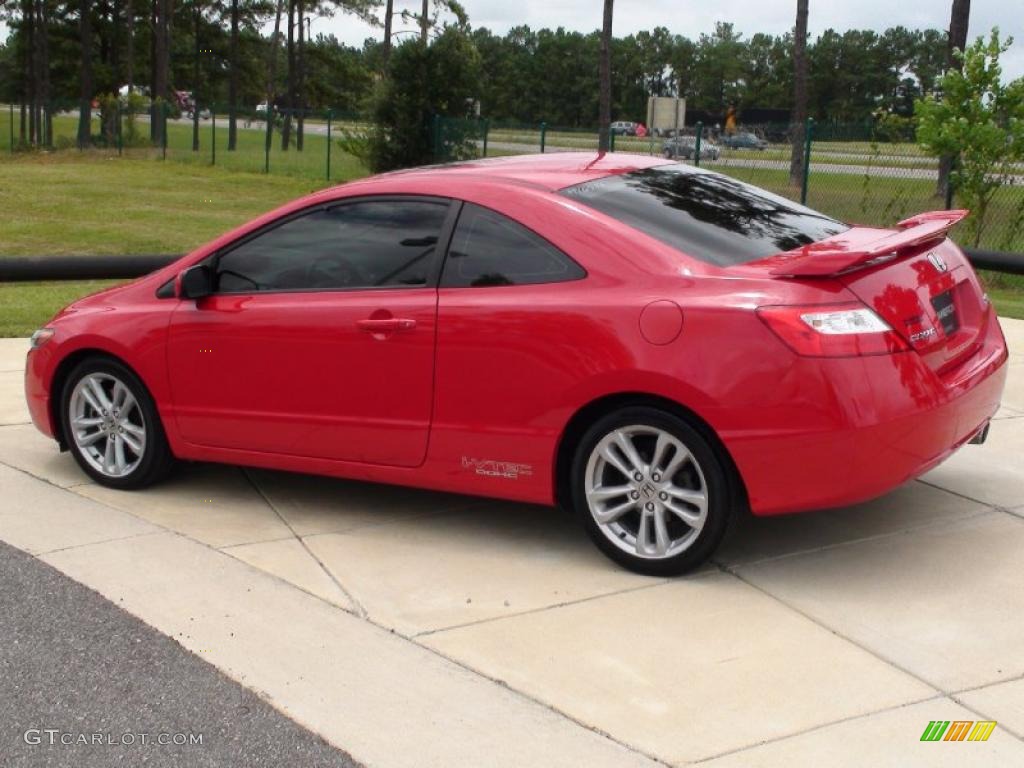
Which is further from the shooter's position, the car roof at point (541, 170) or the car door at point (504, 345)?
the car roof at point (541, 170)

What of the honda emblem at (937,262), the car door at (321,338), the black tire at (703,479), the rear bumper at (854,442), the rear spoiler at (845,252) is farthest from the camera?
the car door at (321,338)

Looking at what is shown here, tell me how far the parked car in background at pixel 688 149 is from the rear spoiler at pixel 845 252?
57.4ft

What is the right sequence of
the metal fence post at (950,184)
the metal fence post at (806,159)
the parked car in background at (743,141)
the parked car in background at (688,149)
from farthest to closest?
the parked car in background at (688,149)
the parked car in background at (743,141)
the metal fence post at (806,159)
the metal fence post at (950,184)

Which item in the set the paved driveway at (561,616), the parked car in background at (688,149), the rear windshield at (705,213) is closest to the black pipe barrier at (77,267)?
the paved driveway at (561,616)

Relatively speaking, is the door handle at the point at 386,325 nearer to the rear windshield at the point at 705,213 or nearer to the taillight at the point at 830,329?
the rear windshield at the point at 705,213

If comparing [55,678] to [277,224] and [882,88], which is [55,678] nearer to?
[277,224]

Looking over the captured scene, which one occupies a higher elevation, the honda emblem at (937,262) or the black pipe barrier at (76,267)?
the honda emblem at (937,262)

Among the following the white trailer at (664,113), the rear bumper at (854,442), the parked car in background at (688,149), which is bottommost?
the rear bumper at (854,442)

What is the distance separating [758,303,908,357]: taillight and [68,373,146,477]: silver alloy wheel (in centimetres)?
316

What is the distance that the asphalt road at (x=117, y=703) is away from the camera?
3.93 meters

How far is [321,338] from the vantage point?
229 inches

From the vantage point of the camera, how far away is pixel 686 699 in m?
4.21

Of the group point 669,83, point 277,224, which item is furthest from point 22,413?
point 669,83

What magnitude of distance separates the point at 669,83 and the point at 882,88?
870 inches
